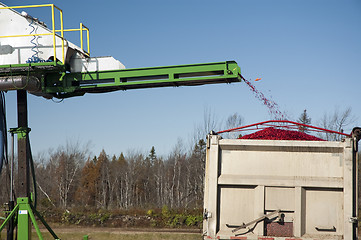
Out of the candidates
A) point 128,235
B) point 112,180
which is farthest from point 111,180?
point 128,235

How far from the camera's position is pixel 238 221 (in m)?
Answer: 6.64

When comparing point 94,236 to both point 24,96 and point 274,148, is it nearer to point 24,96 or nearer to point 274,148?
point 24,96

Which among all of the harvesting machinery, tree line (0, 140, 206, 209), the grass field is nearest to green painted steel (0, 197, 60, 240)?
the harvesting machinery

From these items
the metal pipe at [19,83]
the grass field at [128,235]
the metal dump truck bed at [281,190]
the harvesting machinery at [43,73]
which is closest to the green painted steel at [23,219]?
the harvesting machinery at [43,73]

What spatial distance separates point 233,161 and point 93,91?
13.0ft

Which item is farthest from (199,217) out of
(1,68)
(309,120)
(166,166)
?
(166,166)

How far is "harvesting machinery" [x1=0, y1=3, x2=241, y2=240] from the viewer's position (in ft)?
29.3

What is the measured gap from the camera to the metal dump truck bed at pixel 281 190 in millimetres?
6520

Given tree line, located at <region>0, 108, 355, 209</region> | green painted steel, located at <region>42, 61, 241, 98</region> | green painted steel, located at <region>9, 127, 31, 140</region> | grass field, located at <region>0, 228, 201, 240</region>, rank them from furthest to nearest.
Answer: tree line, located at <region>0, 108, 355, 209</region>
grass field, located at <region>0, 228, 201, 240</region>
green painted steel, located at <region>9, 127, 31, 140</region>
green painted steel, located at <region>42, 61, 241, 98</region>

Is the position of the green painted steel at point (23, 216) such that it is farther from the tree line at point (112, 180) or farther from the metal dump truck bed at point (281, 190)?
the tree line at point (112, 180)

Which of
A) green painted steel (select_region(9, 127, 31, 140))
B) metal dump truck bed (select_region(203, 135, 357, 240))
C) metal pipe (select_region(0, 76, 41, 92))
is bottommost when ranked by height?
metal dump truck bed (select_region(203, 135, 357, 240))

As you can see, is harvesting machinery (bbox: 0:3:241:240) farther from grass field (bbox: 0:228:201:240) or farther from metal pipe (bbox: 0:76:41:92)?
grass field (bbox: 0:228:201:240)

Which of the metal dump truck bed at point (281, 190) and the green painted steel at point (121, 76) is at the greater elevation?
the green painted steel at point (121, 76)

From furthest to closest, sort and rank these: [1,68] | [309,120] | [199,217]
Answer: [309,120]
[199,217]
[1,68]
